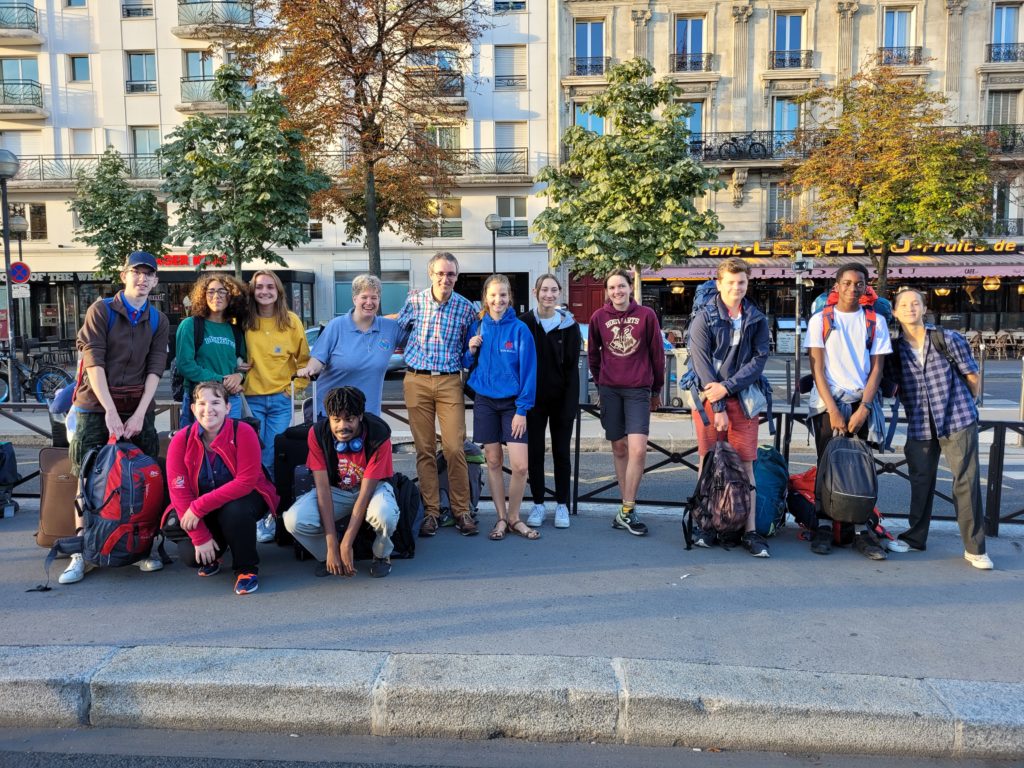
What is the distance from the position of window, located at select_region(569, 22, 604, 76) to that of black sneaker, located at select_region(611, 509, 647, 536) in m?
27.9

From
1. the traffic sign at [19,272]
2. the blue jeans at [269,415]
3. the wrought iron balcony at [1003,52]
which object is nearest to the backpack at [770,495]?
the blue jeans at [269,415]

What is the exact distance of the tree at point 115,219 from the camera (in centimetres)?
2408

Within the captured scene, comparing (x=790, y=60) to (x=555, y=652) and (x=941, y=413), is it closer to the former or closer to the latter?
(x=941, y=413)

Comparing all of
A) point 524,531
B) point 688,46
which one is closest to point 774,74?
point 688,46

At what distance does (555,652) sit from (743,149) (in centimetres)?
2897

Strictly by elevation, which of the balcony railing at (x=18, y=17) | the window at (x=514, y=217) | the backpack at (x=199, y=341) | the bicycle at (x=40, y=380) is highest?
the balcony railing at (x=18, y=17)

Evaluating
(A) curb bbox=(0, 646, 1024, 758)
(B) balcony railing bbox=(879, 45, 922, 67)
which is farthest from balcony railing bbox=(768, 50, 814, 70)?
(A) curb bbox=(0, 646, 1024, 758)

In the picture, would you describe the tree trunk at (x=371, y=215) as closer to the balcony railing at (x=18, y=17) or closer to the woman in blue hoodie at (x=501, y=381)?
the woman in blue hoodie at (x=501, y=381)

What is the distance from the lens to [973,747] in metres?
2.82

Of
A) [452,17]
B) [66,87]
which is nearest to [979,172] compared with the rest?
[452,17]

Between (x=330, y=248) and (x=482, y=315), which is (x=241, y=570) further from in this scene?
(x=330, y=248)

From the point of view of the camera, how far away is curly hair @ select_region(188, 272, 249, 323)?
15.8ft

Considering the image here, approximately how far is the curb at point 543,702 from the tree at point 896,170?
2056 cm

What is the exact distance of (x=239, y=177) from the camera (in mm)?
15719
